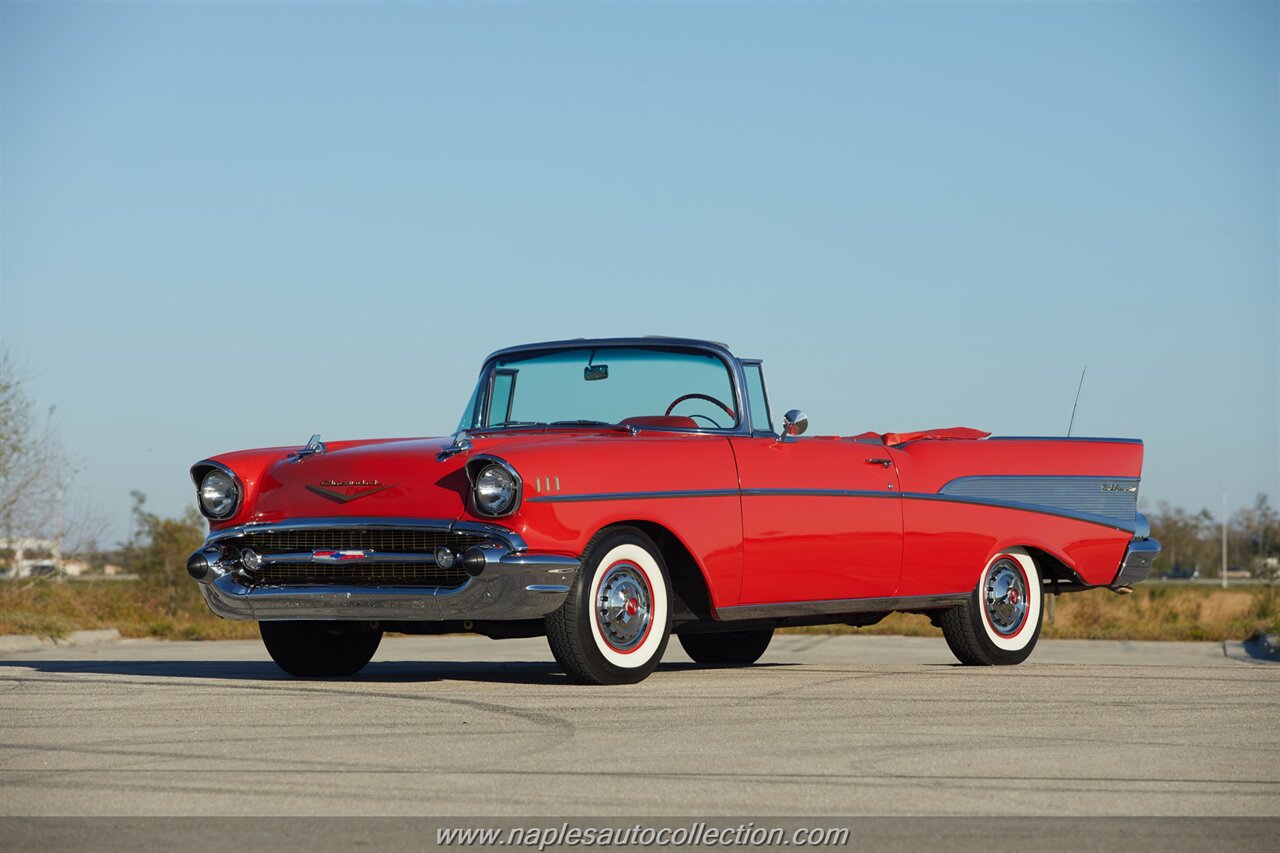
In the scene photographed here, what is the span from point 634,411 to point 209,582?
242 centimetres

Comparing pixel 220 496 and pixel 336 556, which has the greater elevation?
pixel 220 496

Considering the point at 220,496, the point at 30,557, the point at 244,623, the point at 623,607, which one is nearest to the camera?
the point at 623,607

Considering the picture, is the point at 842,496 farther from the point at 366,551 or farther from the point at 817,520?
the point at 366,551

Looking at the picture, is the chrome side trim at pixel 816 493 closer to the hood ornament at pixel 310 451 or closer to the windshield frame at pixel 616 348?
the windshield frame at pixel 616 348

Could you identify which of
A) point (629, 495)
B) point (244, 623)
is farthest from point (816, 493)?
point (244, 623)

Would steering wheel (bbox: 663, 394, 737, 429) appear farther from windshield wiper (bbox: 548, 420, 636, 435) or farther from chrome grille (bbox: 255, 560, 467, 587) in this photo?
chrome grille (bbox: 255, 560, 467, 587)

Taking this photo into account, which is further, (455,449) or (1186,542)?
(1186,542)

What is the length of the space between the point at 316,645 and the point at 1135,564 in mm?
5095

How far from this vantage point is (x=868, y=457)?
30.6 feet

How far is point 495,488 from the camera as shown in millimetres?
7555

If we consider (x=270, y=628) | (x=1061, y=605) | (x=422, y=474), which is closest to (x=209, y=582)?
(x=270, y=628)

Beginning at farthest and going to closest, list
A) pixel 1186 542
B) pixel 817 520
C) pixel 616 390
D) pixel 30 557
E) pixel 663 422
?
pixel 1186 542 < pixel 30 557 < pixel 616 390 < pixel 663 422 < pixel 817 520

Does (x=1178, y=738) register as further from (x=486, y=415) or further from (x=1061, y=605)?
(x=1061, y=605)

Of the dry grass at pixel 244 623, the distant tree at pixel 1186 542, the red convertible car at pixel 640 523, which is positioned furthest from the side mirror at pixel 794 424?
the distant tree at pixel 1186 542
